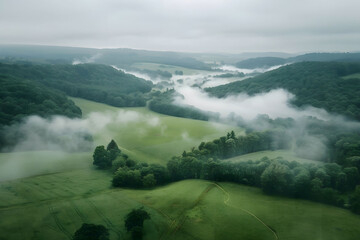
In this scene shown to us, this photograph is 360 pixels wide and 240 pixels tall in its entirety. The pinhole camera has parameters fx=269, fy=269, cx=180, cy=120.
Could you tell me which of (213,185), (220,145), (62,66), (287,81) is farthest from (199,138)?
(62,66)

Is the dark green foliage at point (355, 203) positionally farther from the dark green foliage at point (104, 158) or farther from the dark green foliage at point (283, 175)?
the dark green foliage at point (104, 158)

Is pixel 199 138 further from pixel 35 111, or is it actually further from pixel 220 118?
pixel 35 111

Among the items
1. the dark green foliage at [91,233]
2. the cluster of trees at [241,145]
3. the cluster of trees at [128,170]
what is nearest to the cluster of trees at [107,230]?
the dark green foliage at [91,233]

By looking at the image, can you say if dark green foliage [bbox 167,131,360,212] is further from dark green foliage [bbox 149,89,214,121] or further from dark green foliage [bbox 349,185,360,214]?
dark green foliage [bbox 149,89,214,121]

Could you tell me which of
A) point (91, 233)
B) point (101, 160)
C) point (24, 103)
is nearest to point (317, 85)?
point (101, 160)

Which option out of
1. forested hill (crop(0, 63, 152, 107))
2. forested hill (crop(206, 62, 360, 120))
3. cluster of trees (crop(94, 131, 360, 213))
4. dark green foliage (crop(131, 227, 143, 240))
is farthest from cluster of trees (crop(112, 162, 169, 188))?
forested hill (crop(0, 63, 152, 107))

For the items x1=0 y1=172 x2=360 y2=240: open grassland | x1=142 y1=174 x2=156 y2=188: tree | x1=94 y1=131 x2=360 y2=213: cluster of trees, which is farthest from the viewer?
x1=142 y1=174 x2=156 y2=188: tree

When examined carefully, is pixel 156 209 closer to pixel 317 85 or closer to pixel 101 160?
pixel 101 160
